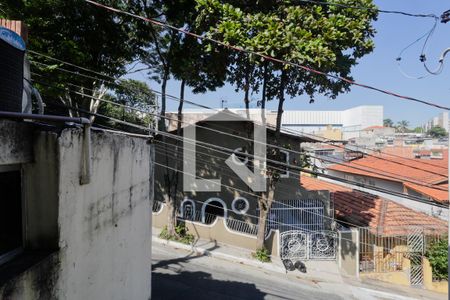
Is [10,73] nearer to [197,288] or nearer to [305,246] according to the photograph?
[197,288]

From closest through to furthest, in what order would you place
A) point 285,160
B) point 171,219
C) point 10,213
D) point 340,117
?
point 10,213, point 171,219, point 285,160, point 340,117

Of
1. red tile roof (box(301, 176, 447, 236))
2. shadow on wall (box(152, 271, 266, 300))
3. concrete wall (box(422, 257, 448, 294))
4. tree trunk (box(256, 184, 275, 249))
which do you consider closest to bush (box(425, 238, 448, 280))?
concrete wall (box(422, 257, 448, 294))

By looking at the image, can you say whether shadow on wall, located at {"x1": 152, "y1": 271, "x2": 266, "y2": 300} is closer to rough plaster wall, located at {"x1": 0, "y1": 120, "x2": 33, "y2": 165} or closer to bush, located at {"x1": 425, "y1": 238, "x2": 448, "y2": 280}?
bush, located at {"x1": 425, "y1": 238, "x2": 448, "y2": 280}

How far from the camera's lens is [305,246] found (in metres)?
14.0

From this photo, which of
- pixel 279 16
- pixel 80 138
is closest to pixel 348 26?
pixel 279 16

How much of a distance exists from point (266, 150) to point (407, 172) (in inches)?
460

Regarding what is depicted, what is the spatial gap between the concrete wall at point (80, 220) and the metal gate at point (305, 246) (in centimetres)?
1031

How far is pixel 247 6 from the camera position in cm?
1137

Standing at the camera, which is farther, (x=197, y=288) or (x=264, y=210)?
(x=264, y=210)

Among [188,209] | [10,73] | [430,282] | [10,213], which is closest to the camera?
[10,213]

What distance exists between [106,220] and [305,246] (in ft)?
39.0

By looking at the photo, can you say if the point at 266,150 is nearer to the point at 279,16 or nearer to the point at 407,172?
the point at 279,16

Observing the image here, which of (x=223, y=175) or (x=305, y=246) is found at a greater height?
(x=223, y=175)

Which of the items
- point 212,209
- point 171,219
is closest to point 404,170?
point 212,209
